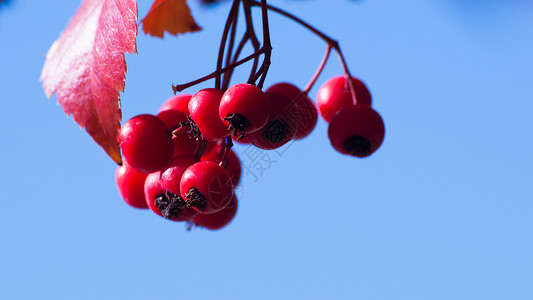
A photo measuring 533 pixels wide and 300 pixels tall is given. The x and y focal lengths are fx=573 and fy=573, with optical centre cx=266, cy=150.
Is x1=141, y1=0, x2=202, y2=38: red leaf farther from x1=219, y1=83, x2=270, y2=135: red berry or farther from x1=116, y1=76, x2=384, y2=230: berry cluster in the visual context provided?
x1=219, y1=83, x2=270, y2=135: red berry

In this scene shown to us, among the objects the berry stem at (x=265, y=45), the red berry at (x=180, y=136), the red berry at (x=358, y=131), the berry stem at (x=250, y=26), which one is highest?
the berry stem at (x=250, y=26)

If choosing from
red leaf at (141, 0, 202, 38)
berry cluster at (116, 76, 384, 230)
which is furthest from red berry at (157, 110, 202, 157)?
red leaf at (141, 0, 202, 38)

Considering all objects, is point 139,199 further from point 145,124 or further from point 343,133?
point 343,133

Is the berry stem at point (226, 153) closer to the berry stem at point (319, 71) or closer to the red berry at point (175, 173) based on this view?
the red berry at point (175, 173)

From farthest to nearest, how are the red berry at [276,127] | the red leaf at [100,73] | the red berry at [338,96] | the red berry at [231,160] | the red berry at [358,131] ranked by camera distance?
the red berry at [338,96]
the red berry at [358,131]
the red berry at [231,160]
the red berry at [276,127]
the red leaf at [100,73]

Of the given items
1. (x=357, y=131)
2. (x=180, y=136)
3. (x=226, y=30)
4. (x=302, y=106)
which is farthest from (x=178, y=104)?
(x=357, y=131)

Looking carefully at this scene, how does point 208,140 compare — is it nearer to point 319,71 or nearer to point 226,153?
point 226,153

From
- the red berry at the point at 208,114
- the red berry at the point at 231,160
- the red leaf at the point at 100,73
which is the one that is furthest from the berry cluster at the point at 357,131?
the red leaf at the point at 100,73
